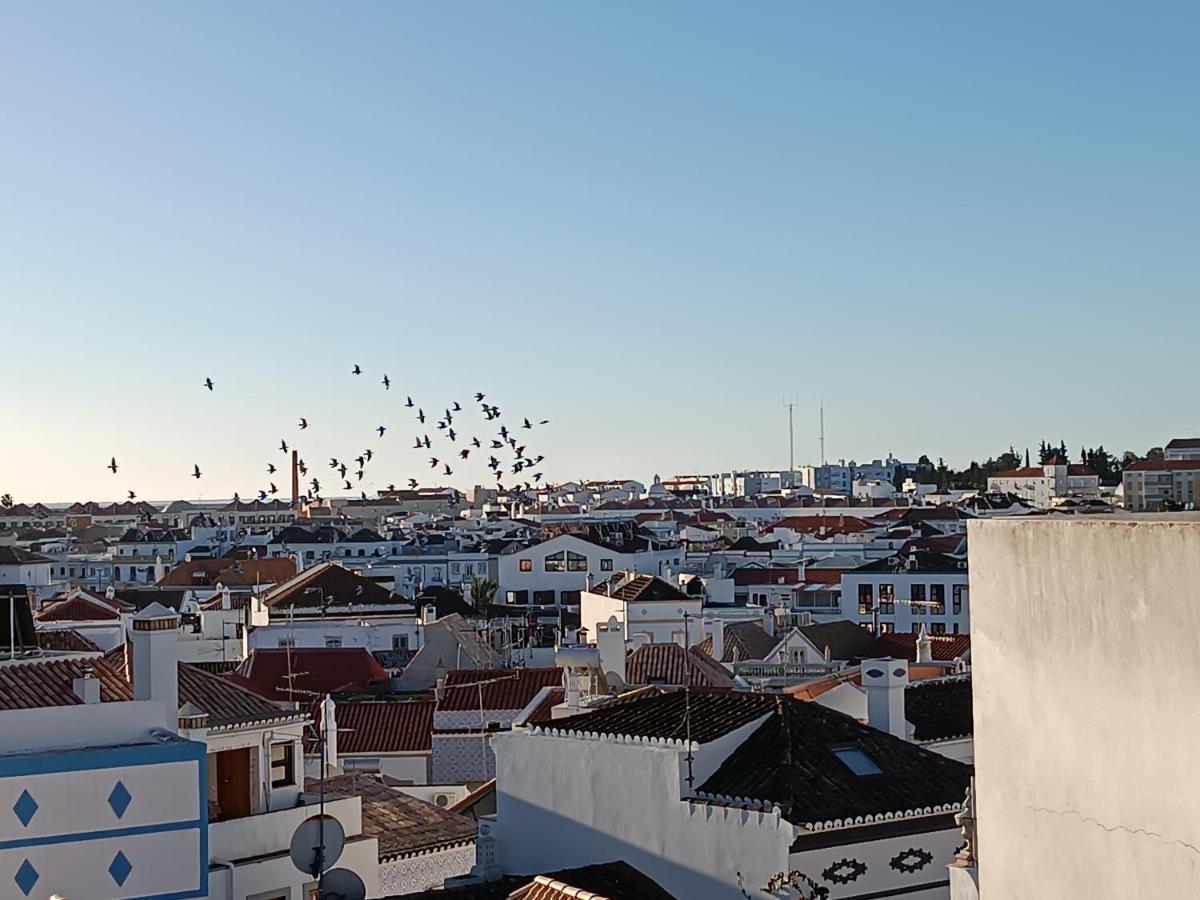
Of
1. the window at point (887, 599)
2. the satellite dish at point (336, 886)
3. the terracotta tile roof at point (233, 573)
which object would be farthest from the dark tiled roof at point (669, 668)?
the terracotta tile roof at point (233, 573)

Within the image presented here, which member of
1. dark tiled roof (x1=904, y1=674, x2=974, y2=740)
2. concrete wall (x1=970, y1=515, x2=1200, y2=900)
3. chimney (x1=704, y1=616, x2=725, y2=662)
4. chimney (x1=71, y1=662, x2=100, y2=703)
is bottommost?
chimney (x1=704, y1=616, x2=725, y2=662)

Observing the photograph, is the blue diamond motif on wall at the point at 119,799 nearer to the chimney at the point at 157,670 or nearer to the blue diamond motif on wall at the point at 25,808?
the blue diamond motif on wall at the point at 25,808

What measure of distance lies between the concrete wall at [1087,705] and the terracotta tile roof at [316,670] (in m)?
34.2

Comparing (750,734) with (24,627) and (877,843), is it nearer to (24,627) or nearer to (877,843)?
(877,843)

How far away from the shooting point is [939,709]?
2119 cm

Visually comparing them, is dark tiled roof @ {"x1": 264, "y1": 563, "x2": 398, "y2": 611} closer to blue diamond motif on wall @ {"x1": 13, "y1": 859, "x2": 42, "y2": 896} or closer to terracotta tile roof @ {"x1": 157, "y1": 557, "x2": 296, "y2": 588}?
terracotta tile roof @ {"x1": 157, "y1": 557, "x2": 296, "y2": 588}

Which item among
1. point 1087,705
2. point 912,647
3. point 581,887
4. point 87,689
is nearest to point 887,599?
point 912,647

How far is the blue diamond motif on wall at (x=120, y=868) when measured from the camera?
13719mm

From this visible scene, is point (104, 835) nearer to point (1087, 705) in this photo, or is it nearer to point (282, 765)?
point (282, 765)

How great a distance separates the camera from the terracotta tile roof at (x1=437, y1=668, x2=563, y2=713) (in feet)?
105

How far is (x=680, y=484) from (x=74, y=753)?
18171 cm

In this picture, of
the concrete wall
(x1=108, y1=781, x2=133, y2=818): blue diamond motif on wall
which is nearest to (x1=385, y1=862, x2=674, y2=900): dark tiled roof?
(x1=108, y1=781, x2=133, y2=818): blue diamond motif on wall

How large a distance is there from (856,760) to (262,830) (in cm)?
533

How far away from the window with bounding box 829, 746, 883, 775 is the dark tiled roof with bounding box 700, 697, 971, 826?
0.04 meters
